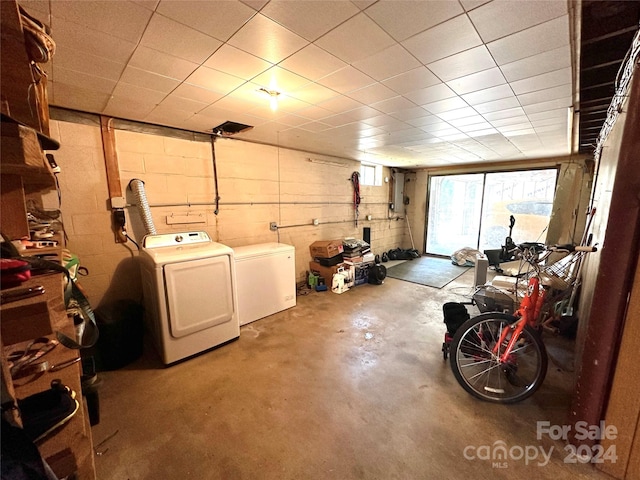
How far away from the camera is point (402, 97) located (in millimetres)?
2205

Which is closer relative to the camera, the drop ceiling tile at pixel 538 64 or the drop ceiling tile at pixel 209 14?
A: the drop ceiling tile at pixel 209 14

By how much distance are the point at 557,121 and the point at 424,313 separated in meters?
2.71

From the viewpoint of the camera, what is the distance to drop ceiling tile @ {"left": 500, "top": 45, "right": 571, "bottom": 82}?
60.8 inches

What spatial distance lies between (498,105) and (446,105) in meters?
0.50

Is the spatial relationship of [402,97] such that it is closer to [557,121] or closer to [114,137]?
[557,121]

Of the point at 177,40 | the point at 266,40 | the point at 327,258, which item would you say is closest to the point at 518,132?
the point at 327,258

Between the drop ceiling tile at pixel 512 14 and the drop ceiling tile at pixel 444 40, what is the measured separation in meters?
0.05

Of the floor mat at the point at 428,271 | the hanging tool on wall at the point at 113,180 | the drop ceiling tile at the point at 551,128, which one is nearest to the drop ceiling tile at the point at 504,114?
the drop ceiling tile at the point at 551,128

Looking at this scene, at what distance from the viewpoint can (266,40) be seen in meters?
1.43

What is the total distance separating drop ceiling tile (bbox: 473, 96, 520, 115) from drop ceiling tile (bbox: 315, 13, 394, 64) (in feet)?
4.83

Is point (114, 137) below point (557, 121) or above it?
below

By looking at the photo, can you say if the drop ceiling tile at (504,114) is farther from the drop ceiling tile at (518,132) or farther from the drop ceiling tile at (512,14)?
the drop ceiling tile at (512,14)

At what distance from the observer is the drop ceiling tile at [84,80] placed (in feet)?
5.61

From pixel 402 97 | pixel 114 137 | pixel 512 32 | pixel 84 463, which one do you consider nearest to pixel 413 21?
pixel 512 32
